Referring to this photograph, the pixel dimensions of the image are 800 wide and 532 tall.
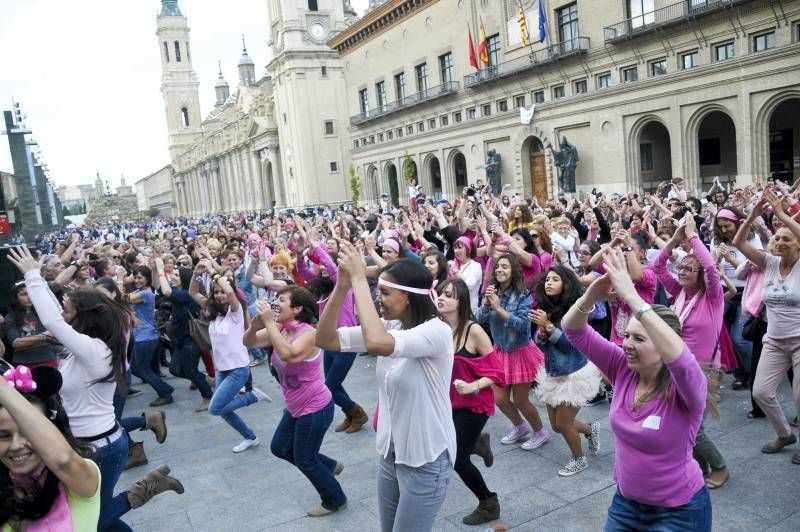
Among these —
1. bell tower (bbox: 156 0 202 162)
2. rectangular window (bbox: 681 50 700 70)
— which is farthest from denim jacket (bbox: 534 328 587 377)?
bell tower (bbox: 156 0 202 162)

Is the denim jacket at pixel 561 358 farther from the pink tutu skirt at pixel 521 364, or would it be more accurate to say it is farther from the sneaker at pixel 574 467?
the sneaker at pixel 574 467

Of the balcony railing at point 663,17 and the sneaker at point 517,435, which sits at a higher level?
the balcony railing at point 663,17

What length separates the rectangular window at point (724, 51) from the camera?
79.8 feet

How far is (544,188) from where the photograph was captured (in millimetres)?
35719

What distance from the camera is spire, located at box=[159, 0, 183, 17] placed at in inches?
4406

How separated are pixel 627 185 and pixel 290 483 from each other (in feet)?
89.1

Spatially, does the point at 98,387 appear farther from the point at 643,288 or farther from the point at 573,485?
the point at 643,288

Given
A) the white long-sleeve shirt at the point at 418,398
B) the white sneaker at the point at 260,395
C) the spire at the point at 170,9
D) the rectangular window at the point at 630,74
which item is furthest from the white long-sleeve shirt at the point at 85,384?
the spire at the point at 170,9

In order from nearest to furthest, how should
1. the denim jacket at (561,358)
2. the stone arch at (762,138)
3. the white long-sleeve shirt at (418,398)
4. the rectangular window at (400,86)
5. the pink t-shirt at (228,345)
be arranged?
the white long-sleeve shirt at (418,398) < the denim jacket at (561,358) < the pink t-shirt at (228,345) < the stone arch at (762,138) < the rectangular window at (400,86)

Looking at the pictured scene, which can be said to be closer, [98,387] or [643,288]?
[98,387]

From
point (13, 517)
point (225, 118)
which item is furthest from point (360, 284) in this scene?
point (225, 118)

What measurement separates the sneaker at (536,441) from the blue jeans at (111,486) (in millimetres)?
3290

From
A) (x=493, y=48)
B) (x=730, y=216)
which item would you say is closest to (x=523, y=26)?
(x=493, y=48)

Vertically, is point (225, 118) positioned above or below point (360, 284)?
above
